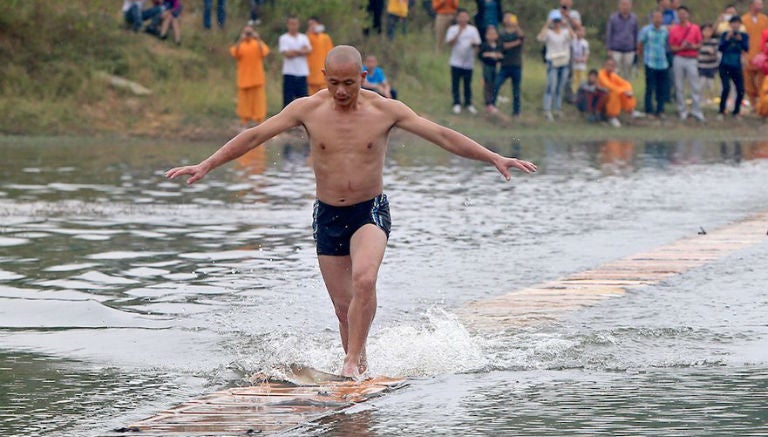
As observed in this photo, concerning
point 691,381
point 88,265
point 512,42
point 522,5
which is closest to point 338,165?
point 691,381

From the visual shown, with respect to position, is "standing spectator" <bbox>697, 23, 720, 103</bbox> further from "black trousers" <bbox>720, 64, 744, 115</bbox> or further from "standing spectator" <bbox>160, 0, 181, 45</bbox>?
"standing spectator" <bbox>160, 0, 181, 45</bbox>

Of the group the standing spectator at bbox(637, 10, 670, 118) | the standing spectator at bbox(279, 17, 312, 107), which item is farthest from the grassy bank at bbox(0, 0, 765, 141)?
the standing spectator at bbox(279, 17, 312, 107)

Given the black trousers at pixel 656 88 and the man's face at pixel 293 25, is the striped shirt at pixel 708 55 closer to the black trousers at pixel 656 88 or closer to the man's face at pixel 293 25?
the black trousers at pixel 656 88

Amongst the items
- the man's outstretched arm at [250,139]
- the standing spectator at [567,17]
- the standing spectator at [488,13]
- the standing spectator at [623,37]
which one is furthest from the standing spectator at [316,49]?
the man's outstretched arm at [250,139]

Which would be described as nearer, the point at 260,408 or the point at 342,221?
the point at 260,408

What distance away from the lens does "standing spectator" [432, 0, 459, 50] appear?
109ft

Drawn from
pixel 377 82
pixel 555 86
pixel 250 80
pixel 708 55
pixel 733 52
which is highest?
pixel 733 52

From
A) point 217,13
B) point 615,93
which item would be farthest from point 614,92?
point 217,13

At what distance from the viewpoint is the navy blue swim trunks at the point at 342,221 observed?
8945mm

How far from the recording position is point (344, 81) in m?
8.66

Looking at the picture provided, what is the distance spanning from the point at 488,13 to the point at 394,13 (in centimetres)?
265

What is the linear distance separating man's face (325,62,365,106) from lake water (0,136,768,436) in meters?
1.45

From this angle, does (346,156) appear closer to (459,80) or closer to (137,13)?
(459,80)

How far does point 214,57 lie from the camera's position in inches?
1252
